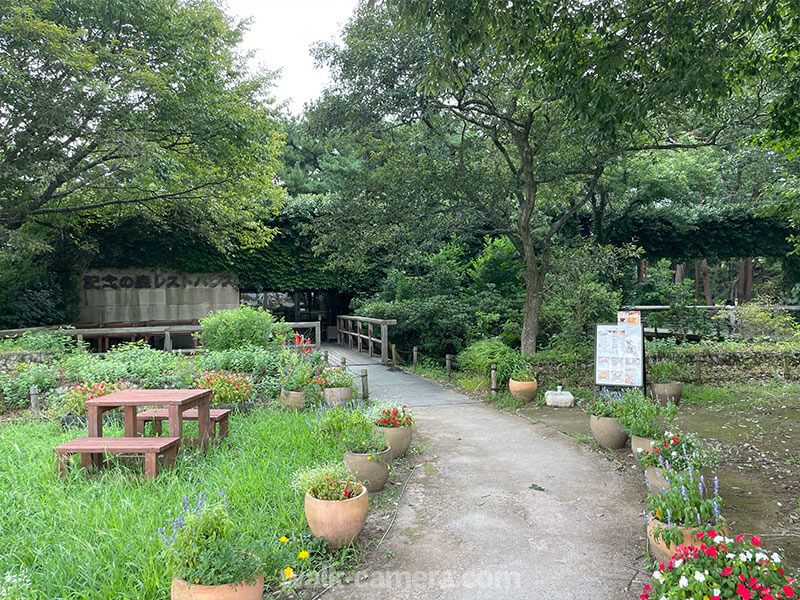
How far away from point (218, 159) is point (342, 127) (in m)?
3.41

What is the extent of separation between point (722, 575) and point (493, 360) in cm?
654

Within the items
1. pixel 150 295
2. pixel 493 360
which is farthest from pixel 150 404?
pixel 150 295

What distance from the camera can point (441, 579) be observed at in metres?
2.85

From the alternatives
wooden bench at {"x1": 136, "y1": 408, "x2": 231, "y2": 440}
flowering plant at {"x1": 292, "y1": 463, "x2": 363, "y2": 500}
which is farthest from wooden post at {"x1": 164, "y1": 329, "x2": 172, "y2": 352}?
flowering plant at {"x1": 292, "y1": 463, "x2": 363, "y2": 500}

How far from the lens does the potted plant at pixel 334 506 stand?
10.1 ft

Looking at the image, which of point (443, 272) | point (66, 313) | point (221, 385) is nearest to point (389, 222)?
point (443, 272)

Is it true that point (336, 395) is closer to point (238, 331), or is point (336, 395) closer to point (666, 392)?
point (238, 331)

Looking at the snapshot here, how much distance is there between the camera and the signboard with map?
6.67 meters

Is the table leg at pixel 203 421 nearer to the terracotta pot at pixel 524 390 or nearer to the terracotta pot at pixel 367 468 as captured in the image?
the terracotta pot at pixel 367 468

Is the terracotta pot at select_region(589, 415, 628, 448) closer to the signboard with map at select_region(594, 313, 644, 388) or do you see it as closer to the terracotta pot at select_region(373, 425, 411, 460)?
the signboard with map at select_region(594, 313, 644, 388)

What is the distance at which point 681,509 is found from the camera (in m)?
2.83

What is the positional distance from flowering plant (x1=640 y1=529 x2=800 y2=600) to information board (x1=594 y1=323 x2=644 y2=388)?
4669 mm

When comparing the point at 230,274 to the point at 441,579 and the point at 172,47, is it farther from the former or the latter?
the point at 441,579

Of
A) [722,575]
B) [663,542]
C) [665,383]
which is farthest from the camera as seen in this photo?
[665,383]
